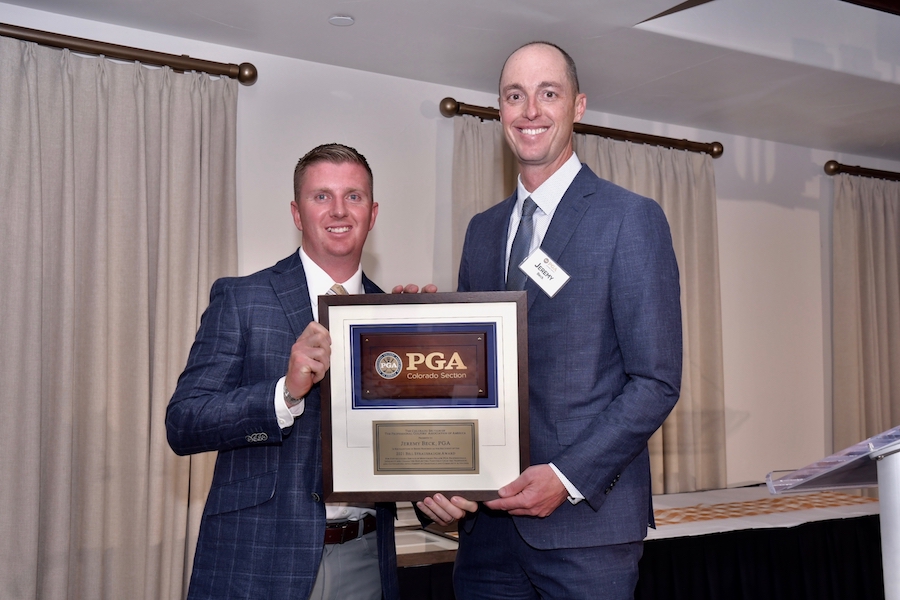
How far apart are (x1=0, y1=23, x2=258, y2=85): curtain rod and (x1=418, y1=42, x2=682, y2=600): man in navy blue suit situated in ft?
7.57

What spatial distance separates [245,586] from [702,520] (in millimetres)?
2559

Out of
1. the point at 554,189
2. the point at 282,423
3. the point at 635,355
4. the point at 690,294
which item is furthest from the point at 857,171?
the point at 282,423

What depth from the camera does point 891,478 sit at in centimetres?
101

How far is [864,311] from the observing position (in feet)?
19.0

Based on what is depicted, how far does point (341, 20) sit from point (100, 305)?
64.2 inches

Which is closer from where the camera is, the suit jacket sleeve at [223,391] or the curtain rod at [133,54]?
the suit jacket sleeve at [223,391]

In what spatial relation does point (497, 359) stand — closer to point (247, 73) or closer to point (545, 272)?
point (545, 272)

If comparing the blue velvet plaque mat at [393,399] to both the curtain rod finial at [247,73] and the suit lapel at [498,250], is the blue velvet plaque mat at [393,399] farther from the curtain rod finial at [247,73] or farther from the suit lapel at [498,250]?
the curtain rod finial at [247,73]

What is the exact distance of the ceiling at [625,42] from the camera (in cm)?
340

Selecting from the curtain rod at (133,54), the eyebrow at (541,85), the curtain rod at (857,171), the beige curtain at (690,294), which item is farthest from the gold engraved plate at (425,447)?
the curtain rod at (857,171)

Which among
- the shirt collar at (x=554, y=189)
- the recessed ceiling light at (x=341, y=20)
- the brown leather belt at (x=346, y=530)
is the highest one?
the recessed ceiling light at (x=341, y=20)

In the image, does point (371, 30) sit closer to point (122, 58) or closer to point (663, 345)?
point (122, 58)

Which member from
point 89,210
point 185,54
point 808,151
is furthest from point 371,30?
point 808,151

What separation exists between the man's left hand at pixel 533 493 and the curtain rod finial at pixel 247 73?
2770 mm
